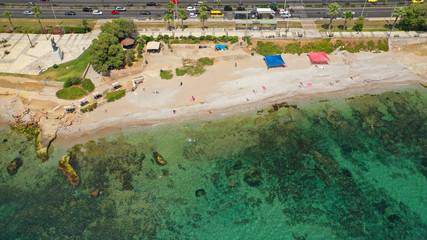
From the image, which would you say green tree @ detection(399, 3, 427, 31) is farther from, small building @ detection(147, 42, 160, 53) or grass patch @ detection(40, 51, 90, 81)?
grass patch @ detection(40, 51, 90, 81)

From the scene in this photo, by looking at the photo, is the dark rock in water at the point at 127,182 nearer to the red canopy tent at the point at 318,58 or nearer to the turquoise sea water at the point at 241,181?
the turquoise sea water at the point at 241,181

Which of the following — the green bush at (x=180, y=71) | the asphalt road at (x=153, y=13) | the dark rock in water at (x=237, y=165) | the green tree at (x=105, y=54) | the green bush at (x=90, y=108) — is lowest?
the dark rock in water at (x=237, y=165)

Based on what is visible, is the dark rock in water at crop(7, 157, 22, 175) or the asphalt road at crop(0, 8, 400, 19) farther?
the asphalt road at crop(0, 8, 400, 19)

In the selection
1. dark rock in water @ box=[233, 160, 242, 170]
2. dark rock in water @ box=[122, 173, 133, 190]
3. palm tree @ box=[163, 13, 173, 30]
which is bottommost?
dark rock in water @ box=[122, 173, 133, 190]

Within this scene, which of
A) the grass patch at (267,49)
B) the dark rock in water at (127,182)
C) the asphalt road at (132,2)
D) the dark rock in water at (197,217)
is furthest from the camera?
the asphalt road at (132,2)

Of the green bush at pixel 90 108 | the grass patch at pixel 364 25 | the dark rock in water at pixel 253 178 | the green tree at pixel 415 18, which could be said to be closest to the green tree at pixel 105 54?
the green bush at pixel 90 108

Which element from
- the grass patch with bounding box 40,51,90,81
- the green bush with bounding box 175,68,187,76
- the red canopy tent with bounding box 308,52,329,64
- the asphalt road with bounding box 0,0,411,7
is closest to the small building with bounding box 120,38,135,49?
the grass patch with bounding box 40,51,90,81

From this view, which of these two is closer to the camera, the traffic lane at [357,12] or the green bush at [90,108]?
the green bush at [90,108]
